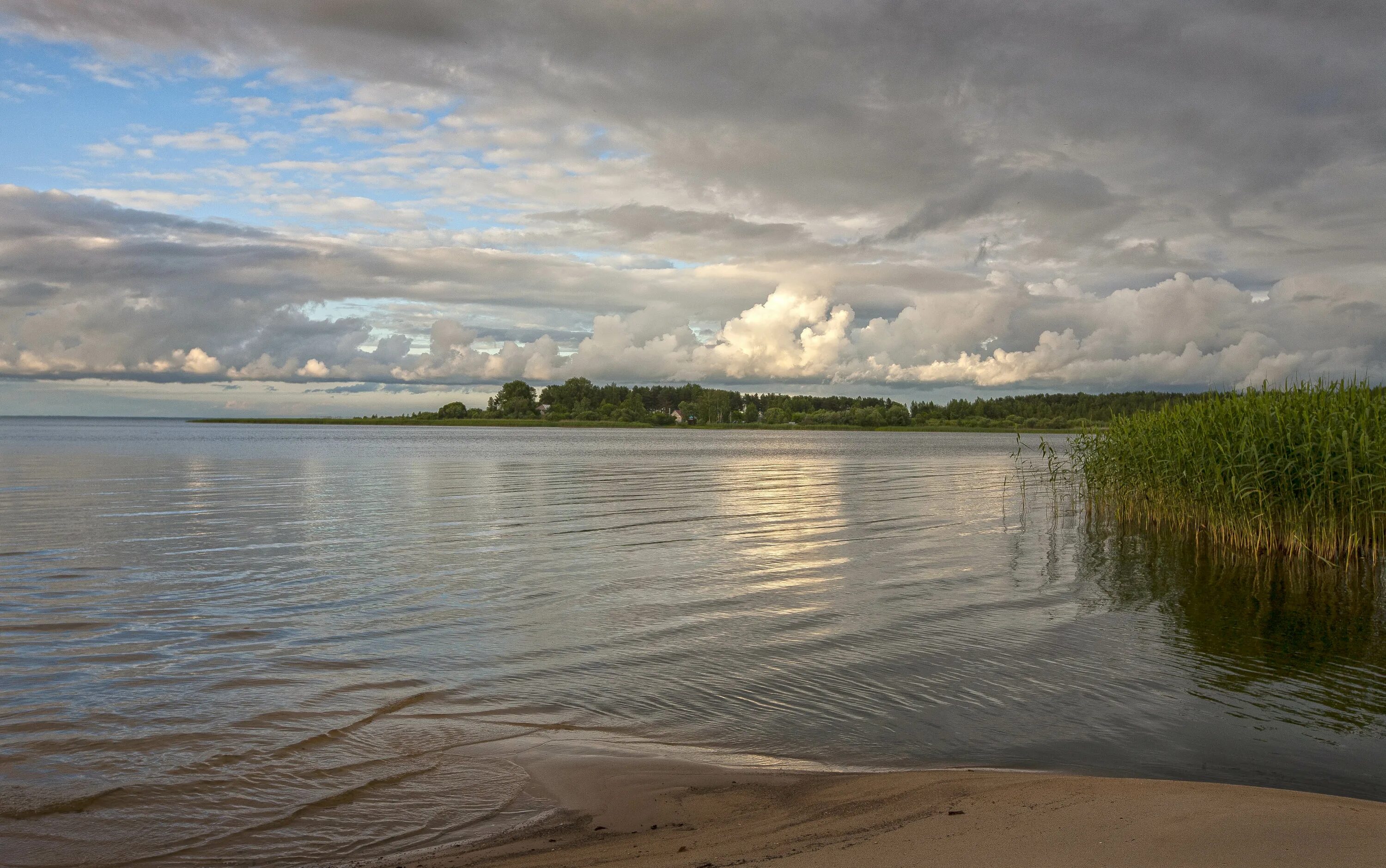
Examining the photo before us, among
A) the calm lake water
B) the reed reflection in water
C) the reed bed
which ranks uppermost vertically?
the reed bed

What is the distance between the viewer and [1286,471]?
16.3m

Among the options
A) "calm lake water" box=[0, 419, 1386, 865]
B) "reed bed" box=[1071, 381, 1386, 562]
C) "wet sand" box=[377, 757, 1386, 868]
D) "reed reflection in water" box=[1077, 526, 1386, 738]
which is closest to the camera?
"wet sand" box=[377, 757, 1386, 868]

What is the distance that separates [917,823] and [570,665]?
5249 millimetres

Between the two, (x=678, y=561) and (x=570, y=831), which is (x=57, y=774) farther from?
(x=678, y=561)

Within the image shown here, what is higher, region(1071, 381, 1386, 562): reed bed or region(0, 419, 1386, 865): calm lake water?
region(1071, 381, 1386, 562): reed bed

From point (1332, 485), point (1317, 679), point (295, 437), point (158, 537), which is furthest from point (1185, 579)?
point (295, 437)

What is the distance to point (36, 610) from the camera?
12219 millimetres

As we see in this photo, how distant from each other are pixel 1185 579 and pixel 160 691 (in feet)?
54.4

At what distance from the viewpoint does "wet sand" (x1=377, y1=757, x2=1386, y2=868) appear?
16.1 feet

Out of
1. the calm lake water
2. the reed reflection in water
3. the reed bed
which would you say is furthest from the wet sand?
the reed bed

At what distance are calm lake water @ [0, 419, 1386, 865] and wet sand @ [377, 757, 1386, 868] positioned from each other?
21.0 inches

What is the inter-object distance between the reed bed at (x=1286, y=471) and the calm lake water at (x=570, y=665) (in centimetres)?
104

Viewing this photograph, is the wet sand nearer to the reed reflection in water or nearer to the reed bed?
the reed reflection in water

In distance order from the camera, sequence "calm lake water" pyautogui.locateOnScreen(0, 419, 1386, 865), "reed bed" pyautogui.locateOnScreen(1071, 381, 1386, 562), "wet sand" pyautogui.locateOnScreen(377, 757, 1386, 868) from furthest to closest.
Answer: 1. "reed bed" pyautogui.locateOnScreen(1071, 381, 1386, 562)
2. "calm lake water" pyautogui.locateOnScreen(0, 419, 1386, 865)
3. "wet sand" pyautogui.locateOnScreen(377, 757, 1386, 868)
